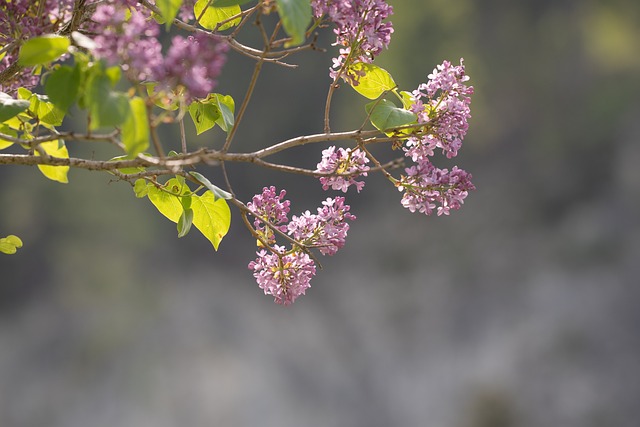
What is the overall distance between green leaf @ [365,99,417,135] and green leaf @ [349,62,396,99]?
0.13 feet

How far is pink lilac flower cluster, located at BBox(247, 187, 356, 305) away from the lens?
1.83 ft

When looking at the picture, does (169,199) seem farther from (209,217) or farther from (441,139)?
(441,139)

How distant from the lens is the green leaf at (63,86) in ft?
1.32

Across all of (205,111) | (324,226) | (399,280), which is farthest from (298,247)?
(399,280)

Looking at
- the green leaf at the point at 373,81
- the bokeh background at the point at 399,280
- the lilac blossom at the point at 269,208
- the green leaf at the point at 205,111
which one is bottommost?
the lilac blossom at the point at 269,208

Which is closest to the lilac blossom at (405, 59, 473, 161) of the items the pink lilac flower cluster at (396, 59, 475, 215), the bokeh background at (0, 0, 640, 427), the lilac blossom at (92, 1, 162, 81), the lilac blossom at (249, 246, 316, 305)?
the pink lilac flower cluster at (396, 59, 475, 215)

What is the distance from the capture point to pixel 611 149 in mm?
6117

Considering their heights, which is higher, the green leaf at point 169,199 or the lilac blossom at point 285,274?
the green leaf at point 169,199

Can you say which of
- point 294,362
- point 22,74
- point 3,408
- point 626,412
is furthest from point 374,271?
point 22,74

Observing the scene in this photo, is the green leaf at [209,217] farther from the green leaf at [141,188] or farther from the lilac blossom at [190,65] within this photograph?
the lilac blossom at [190,65]

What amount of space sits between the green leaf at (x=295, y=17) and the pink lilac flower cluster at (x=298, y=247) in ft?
→ 0.56

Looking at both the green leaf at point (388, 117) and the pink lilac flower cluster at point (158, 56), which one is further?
the green leaf at point (388, 117)

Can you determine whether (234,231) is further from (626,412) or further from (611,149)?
(626,412)

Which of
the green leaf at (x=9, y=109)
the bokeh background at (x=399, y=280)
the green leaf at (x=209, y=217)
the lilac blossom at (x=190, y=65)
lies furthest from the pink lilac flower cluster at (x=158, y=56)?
the bokeh background at (x=399, y=280)
